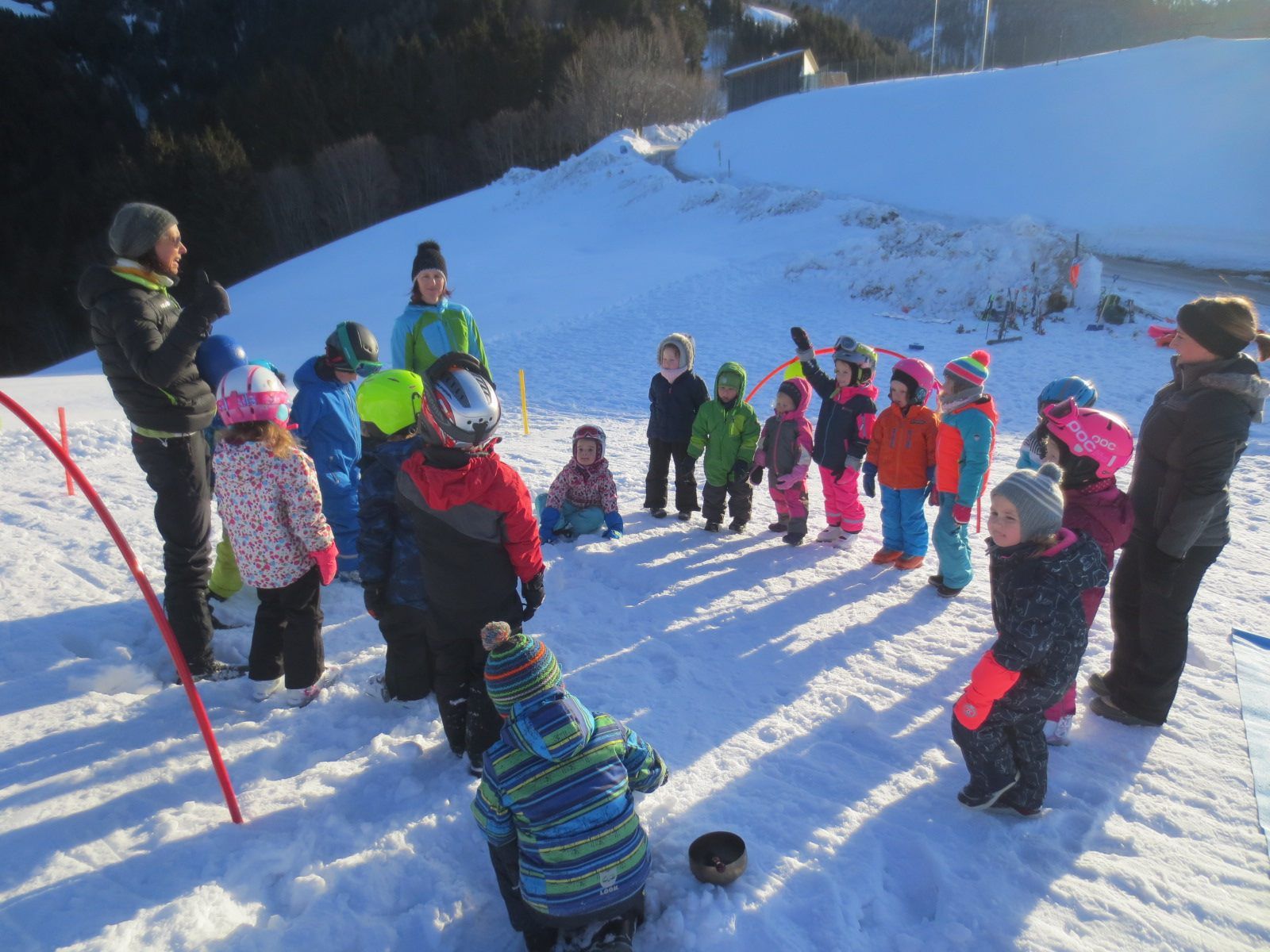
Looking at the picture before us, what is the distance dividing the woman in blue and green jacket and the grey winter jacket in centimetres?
399

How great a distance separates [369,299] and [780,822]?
22321 millimetres

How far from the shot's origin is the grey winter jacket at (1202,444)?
3.21 metres

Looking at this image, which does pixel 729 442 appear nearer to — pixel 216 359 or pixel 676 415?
pixel 676 415

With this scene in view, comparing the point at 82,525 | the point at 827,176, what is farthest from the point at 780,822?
the point at 827,176

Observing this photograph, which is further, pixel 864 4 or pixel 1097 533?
pixel 864 4

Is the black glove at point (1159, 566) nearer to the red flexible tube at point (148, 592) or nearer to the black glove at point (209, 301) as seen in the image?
the red flexible tube at point (148, 592)

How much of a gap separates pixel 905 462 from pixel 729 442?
4.56 ft

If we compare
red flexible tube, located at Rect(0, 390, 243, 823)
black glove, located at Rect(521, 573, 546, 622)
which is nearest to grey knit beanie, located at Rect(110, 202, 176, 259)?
red flexible tube, located at Rect(0, 390, 243, 823)

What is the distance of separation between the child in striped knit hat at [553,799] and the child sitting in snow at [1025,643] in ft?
4.58

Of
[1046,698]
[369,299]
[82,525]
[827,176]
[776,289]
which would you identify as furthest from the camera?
[827,176]

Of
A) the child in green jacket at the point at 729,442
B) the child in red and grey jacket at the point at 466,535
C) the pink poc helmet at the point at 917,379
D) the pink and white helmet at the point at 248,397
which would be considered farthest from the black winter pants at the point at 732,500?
the pink and white helmet at the point at 248,397

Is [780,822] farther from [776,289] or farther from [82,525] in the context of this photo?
[776,289]

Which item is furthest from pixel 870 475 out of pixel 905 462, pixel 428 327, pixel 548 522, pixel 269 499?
pixel 269 499

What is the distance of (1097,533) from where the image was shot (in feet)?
11.0
